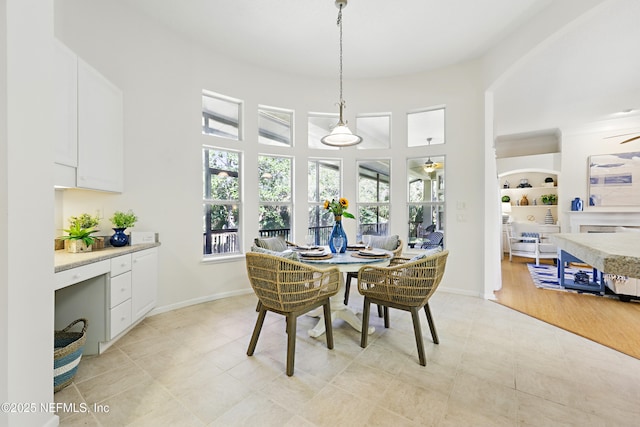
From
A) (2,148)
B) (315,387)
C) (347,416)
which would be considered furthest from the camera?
(315,387)

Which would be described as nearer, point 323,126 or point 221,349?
point 221,349

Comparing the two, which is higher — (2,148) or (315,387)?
(2,148)

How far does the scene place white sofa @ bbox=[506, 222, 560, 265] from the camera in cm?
611

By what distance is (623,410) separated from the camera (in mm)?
1604

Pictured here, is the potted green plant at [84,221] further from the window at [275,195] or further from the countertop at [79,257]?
the window at [275,195]

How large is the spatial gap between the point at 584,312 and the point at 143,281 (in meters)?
4.87

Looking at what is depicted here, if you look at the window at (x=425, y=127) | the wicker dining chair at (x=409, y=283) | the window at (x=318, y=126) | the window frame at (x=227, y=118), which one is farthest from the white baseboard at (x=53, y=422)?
the window at (x=425, y=127)

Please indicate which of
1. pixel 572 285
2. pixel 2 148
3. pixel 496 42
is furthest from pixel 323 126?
pixel 572 285

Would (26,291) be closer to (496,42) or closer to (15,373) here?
(15,373)

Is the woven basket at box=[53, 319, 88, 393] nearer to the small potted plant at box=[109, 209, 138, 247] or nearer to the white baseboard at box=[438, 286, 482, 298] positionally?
the small potted plant at box=[109, 209, 138, 247]

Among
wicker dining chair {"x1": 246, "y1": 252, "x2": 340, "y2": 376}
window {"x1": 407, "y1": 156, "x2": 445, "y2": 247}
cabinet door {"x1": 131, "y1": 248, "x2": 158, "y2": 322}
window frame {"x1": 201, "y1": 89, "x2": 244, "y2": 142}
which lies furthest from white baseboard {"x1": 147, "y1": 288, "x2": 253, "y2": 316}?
window {"x1": 407, "y1": 156, "x2": 445, "y2": 247}

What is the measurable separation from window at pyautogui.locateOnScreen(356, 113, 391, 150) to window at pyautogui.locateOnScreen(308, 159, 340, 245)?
599 mm

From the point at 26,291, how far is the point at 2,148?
66cm

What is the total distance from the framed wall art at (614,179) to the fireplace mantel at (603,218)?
21cm
